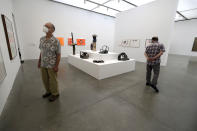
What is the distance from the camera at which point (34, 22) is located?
578cm

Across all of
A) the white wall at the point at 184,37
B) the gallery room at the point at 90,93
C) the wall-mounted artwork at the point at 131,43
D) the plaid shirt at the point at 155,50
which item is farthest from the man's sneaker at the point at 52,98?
the white wall at the point at 184,37

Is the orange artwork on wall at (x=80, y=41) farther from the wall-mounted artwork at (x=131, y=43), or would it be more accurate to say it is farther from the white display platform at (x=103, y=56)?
the white display platform at (x=103, y=56)

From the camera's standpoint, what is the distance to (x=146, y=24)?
6.00 metres

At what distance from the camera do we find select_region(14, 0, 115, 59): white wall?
5.49 meters

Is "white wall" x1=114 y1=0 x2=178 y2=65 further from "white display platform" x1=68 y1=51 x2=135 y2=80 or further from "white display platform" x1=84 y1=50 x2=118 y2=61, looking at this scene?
"white display platform" x1=84 y1=50 x2=118 y2=61

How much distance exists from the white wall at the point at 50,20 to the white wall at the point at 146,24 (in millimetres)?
2575

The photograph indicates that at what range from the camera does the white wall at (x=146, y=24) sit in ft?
16.6

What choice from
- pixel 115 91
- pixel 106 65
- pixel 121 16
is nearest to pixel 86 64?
pixel 106 65

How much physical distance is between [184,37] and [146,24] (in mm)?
7902

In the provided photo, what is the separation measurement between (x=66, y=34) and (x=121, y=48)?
15.3ft

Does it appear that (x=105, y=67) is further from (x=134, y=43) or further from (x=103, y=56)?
(x=134, y=43)

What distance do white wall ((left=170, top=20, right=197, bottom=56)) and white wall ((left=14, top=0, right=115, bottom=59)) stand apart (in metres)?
9.04

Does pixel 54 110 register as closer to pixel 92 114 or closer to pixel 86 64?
pixel 92 114

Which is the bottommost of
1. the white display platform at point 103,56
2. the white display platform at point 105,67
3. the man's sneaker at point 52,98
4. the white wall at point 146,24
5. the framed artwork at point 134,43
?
the man's sneaker at point 52,98
